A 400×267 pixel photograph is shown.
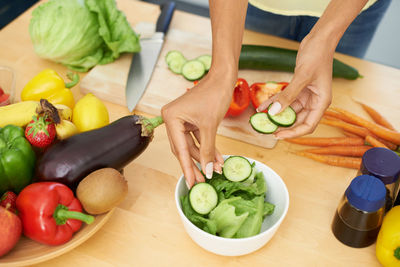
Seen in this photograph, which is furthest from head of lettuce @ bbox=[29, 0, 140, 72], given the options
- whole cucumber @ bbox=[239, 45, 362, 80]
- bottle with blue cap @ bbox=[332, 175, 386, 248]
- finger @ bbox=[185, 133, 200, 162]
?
bottle with blue cap @ bbox=[332, 175, 386, 248]

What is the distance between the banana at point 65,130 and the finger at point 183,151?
0.99ft

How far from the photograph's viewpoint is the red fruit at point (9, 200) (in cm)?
99

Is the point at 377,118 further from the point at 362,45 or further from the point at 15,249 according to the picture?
the point at 15,249

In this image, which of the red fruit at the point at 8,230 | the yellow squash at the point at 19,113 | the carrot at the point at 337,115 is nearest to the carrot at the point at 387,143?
the carrot at the point at 337,115

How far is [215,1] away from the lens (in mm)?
1189

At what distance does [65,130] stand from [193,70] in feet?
1.94

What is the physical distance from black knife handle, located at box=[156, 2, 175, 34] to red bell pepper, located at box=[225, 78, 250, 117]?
47 cm

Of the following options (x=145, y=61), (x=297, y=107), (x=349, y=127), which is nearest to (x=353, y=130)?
(x=349, y=127)

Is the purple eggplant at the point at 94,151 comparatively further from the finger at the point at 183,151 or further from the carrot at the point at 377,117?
the carrot at the point at 377,117

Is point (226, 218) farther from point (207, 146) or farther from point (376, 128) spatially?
point (376, 128)

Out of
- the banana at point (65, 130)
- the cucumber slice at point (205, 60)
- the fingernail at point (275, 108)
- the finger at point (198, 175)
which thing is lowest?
the cucumber slice at point (205, 60)

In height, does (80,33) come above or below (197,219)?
above

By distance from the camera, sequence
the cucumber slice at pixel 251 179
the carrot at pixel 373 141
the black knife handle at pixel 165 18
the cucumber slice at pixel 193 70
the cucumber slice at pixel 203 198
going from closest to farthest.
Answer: the cucumber slice at pixel 203 198 → the cucumber slice at pixel 251 179 → the carrot at pixel 373 141 → the cucumber slice at pixel 193 70 → the black knife handle at pixel 165 18

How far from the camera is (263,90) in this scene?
1.49m
